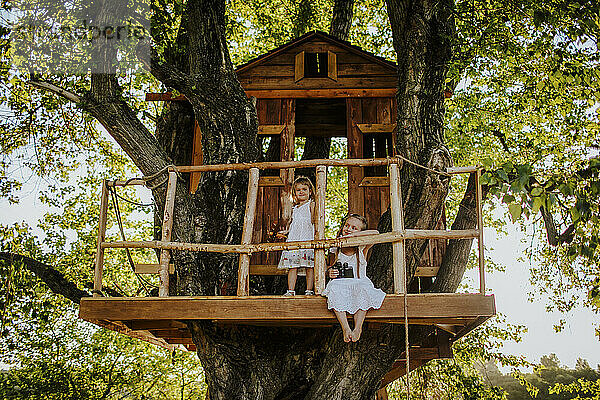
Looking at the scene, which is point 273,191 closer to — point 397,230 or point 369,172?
point 369,172

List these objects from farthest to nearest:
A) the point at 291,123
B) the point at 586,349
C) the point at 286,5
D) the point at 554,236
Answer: the point at 586,349 → the point at 286,5 → the point at 554,236 → the point at 291,123

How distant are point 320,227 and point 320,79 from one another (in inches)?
149

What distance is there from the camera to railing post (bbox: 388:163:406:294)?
5695mm

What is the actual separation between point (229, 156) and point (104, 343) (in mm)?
9864

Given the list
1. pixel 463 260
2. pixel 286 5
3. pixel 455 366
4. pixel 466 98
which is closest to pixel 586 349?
pixel 455 366

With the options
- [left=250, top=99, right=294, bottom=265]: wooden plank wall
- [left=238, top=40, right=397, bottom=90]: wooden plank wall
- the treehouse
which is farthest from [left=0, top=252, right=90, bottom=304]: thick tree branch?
[left=238, top=40, right=397, bottom=90]: wooden plank wall

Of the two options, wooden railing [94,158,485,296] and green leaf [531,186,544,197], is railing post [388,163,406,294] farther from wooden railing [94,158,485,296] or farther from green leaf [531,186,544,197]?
green leaf [531,186,544,197]

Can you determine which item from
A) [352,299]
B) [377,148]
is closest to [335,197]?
[377,148]

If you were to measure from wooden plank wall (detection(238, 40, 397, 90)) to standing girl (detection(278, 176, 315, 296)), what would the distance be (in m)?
2.59

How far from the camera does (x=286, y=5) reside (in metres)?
16.8

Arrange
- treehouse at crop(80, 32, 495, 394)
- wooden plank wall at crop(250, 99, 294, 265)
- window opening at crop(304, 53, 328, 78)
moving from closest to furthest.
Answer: treehouse at crop(80, 32, 495, 394)
wooden plank wall at crop(250, 99, 294, 265)
window opening at crop(304, 53, 328, 78)

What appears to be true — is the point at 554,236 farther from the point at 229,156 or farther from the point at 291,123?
the point at 229,156

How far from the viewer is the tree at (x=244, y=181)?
6.86 meters


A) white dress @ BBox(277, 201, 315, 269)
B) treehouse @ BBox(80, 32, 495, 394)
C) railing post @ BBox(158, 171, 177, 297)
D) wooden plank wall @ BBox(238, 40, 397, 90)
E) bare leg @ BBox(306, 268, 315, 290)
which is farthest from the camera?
wooden plank wall @ BBox(238, 40, 397, 90)
